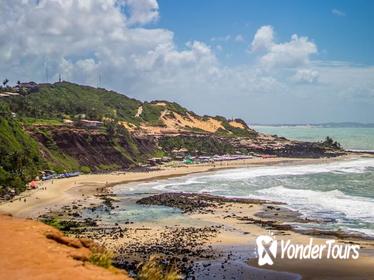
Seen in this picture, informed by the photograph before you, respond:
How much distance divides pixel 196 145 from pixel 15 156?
81507 mm

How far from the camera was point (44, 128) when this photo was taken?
108000 mm

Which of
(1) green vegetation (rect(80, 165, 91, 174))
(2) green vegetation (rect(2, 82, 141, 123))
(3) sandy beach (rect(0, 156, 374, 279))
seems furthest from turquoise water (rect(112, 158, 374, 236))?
(2) green vegetation (rect(2, 82, 141, 123))

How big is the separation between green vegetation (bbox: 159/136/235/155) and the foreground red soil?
124 m

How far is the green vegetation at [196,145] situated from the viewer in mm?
147500

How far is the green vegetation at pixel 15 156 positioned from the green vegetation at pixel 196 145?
5606cm

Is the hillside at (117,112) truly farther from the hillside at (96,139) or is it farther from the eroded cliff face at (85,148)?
the eroded cliff face at (85,148)

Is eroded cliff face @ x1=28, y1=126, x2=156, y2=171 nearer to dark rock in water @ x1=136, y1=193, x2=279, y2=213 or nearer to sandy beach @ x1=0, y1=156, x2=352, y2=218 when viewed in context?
sandy beach @ x1=0, y1=156, x2=352, y2=218

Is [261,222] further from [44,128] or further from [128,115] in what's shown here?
[128,115]

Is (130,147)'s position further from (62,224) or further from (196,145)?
(62,224)

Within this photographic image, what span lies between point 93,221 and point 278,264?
78.3 feet

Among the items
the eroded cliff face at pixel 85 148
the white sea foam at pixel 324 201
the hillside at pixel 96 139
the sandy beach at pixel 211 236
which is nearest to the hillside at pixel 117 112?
the hillside at pixel 96 139

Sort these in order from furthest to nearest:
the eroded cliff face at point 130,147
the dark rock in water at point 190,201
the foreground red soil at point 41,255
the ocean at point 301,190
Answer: the eroded cliff face at point 130,147, the dark rock in water at point 190,201, the ocean at point 301,190, the foreground red soil at point 41,255

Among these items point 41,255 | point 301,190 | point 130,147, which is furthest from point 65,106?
point 41,255

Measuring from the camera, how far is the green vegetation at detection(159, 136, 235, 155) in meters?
148
